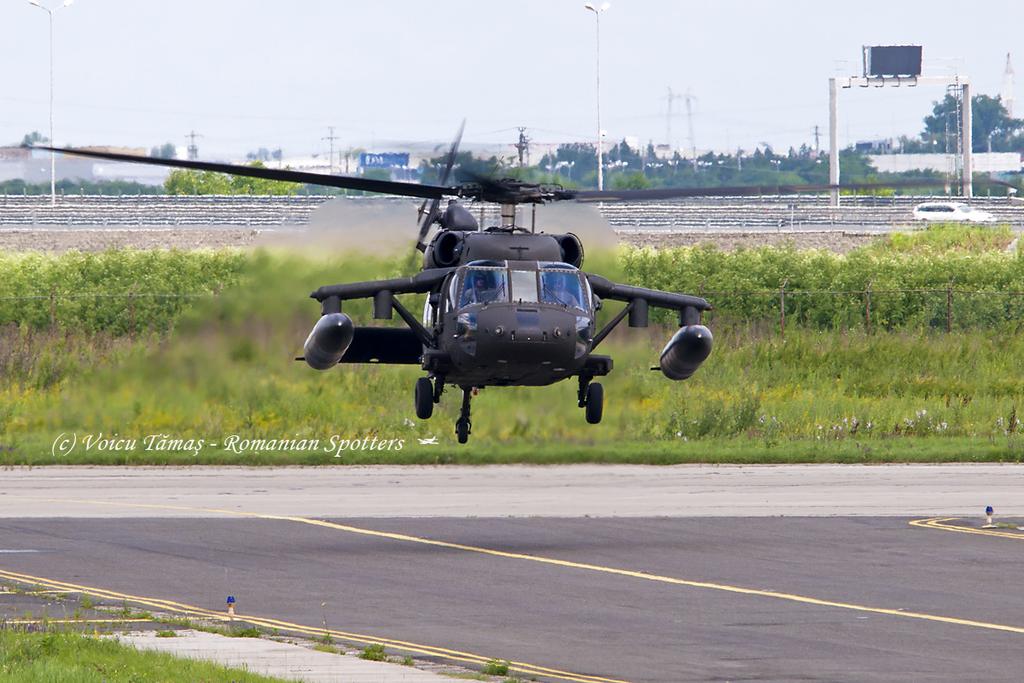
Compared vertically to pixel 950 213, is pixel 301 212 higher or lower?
higher

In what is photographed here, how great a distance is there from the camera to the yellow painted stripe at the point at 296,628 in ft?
78.8

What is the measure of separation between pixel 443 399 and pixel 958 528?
18.3 meters

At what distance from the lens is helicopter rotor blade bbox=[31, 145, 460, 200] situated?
944 inches

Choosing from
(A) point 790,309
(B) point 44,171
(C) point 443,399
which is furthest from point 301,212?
(B) point 44,171

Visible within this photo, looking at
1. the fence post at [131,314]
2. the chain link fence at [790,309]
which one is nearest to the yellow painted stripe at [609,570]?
the fence post at [131,314]

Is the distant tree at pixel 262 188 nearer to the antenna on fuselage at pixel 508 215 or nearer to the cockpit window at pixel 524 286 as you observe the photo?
the antenna on fuselage at pixel 508 215

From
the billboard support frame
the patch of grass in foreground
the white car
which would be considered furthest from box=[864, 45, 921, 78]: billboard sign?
the patch of grass in foreground

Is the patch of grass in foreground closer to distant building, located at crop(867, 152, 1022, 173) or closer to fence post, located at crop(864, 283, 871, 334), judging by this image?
fence post, located at crop(864, 283, 871, 334)

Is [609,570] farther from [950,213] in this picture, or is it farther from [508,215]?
[950,213]

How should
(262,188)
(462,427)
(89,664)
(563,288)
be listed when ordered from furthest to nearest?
(262,188) → (462,427) → (563,288) → (89,664)

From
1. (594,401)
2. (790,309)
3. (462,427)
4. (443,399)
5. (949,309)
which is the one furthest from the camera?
(790,309)

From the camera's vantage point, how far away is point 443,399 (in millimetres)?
51188

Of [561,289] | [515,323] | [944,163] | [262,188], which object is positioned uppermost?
[944,163]

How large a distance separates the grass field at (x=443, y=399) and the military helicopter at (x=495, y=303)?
332 inches
